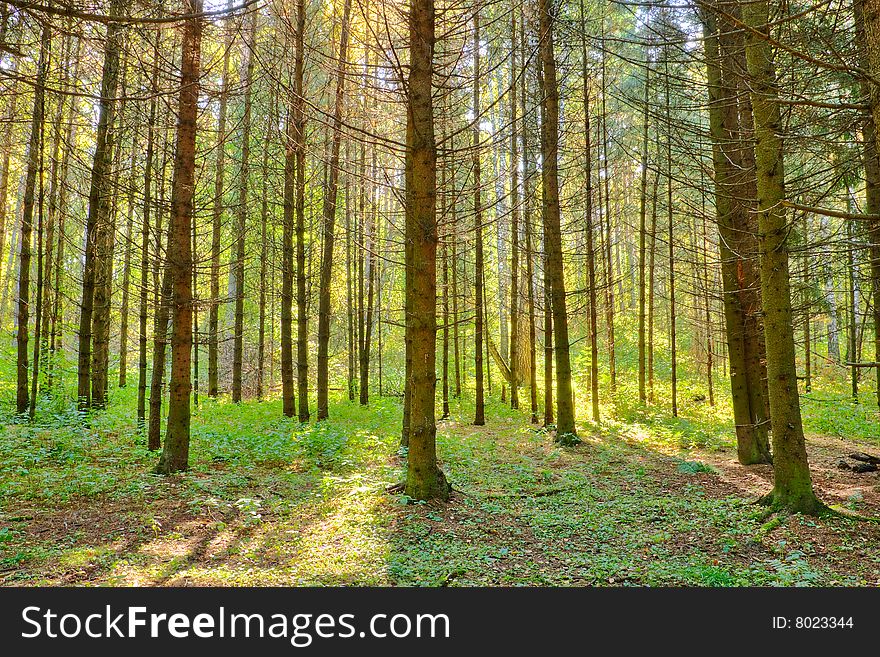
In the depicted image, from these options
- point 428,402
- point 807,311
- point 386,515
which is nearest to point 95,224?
point 428,402

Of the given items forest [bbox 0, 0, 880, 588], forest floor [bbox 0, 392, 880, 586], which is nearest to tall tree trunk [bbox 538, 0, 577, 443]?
forest [bbox 0, 0, 880, 588]

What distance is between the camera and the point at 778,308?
5699mm

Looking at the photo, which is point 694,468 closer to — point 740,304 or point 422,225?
point 740,304

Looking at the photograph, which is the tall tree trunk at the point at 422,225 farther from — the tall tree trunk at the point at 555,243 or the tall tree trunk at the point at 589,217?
the tall tree trunk at the point at 589,217

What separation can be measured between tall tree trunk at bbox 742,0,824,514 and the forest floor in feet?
1.46

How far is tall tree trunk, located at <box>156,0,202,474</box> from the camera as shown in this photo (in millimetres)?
7223

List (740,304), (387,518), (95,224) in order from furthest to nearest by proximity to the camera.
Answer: (95,224), (740,304), (387,518)

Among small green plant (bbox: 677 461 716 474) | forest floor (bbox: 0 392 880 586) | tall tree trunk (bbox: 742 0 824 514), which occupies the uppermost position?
tall tree trunk (bbox: 742 0 824 514)

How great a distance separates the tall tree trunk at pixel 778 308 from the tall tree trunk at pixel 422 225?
3542 mm

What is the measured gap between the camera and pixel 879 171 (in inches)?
364

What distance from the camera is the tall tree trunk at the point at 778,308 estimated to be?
221 inches

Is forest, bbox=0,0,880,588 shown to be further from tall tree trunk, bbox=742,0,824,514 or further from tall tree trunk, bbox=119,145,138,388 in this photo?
tall tree trunk, bbox=119,145,138,388

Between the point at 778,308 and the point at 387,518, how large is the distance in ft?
15.9

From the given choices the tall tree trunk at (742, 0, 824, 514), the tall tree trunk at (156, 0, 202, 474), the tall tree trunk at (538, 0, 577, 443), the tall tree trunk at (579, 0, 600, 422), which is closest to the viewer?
the tall tree trunk at (742, 0, 824, 514)
